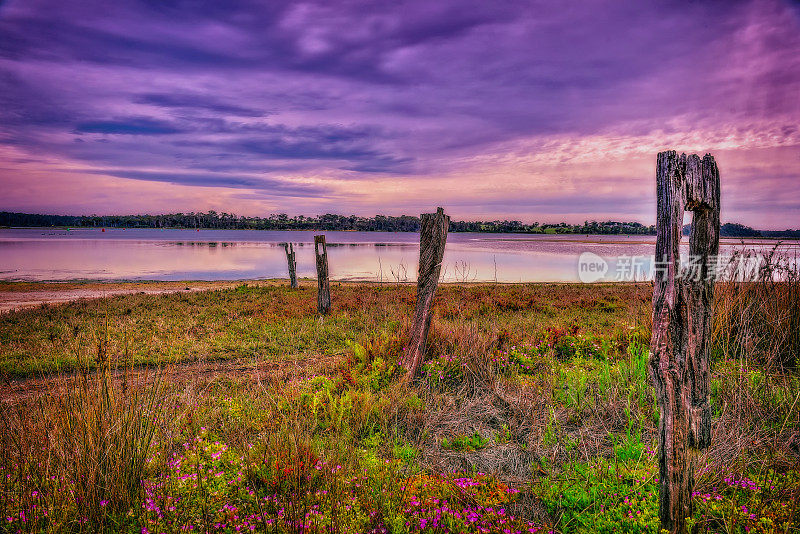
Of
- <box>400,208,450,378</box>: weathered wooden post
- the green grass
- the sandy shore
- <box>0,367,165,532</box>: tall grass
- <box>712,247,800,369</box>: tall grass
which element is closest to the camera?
<box>0,367,165,532</box>: tall grass

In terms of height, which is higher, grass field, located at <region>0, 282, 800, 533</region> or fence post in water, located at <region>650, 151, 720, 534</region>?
fence post in water, located at <region>650, 151, 720, 534</region>

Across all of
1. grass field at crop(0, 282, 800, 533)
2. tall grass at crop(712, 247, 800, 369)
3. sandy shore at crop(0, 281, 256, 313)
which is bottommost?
sandy shore at crop(0, 281, 256, 313)

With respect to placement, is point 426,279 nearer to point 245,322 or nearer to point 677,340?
point 677,340

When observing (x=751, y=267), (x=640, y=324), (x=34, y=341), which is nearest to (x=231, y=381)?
(x=34, y=341)

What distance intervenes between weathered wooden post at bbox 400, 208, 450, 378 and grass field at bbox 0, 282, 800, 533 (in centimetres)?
41

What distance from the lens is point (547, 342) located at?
26.1 ft

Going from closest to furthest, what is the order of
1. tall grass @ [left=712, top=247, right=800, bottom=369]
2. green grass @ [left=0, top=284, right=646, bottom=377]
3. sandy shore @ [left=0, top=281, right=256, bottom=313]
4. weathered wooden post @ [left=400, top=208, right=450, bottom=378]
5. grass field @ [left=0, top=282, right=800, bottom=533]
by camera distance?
grass field @ [left=0, top=282, right=800, bottom=533] < tall grass @ [left=712, top=247, right=800, bottom=369] < weathered wooden post @ [left=400, top=208, right=450, bottom=378] < green grass @ [left=0, top=284, right=646, bottom=377] < sandy shore @ [left=0, top=281, right=256, bottom=313]

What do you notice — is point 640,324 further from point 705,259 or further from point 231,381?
point 231,381

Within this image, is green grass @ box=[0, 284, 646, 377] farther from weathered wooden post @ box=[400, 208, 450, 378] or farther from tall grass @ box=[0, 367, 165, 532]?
tall grass @ box=[0, 367, 165, 532]

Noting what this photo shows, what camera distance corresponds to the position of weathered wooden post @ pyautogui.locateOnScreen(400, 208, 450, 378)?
6523mm

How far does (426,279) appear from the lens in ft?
22.1

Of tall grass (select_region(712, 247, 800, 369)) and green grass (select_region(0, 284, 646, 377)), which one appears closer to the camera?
tall grass (select_region(712, 247, 800, 369))

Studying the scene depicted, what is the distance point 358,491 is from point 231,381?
462 centimetres

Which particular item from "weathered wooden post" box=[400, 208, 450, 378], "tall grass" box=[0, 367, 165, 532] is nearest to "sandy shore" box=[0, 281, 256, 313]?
"tall grass" box=[0, 367, 165, 532]
